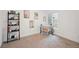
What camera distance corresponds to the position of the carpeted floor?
98.7 inches

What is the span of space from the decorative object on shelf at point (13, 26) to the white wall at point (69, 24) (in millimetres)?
954

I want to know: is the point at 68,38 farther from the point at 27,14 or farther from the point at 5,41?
the point at 5,41

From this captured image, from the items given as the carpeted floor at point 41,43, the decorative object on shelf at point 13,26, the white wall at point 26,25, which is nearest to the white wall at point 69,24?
the carpeted floor at point 41,43

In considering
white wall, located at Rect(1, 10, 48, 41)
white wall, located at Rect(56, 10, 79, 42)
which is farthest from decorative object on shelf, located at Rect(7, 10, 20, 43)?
white wall, located at Rect(56, 10, 79, 42)

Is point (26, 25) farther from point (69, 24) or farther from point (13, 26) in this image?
point (69, 24)

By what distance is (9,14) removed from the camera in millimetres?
2492

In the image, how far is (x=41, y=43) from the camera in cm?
256

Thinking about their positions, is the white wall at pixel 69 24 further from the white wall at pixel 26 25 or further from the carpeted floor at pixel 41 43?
the white wall at pixel 26 25

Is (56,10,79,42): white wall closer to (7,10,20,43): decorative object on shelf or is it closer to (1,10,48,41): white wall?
(1,10,48,41): white wall

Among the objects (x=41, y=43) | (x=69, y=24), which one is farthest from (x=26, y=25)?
(x=69, y=24)

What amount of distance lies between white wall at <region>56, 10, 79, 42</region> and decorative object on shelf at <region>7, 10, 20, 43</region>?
95 cm

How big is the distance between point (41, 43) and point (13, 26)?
0.76 m
